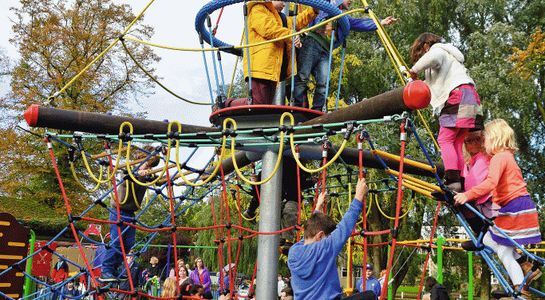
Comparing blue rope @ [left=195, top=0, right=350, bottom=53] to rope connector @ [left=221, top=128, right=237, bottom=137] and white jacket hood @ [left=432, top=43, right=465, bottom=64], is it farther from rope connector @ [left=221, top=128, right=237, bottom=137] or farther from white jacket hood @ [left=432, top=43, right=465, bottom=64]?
white jacket hood @ [left=432, top=43, right=465, bottom=64]

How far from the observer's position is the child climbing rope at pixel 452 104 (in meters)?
4.20

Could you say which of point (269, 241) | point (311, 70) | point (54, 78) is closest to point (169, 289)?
point (269, 241)

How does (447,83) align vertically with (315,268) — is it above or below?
above

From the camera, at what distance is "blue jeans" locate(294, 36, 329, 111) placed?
5.27m

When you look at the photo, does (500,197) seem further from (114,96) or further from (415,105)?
(114,96)

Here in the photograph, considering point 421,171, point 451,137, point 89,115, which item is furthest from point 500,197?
point 89,115

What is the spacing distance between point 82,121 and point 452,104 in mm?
2732

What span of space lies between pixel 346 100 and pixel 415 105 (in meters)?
14.2

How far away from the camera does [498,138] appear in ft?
13.6

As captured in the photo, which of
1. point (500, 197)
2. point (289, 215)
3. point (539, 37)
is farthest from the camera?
point (539, 37)

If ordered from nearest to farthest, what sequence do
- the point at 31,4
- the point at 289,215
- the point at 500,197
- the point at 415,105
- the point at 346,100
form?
the point at 415,105 < the point at 500,197 < the point at 289,215 < the point at 346,100 < the point at 31,4

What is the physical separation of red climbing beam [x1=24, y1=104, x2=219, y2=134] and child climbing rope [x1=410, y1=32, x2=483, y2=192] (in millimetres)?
2013

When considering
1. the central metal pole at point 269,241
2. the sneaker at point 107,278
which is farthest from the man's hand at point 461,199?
the sneaker at point 107,278

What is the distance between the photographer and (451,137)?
4.25 meters
